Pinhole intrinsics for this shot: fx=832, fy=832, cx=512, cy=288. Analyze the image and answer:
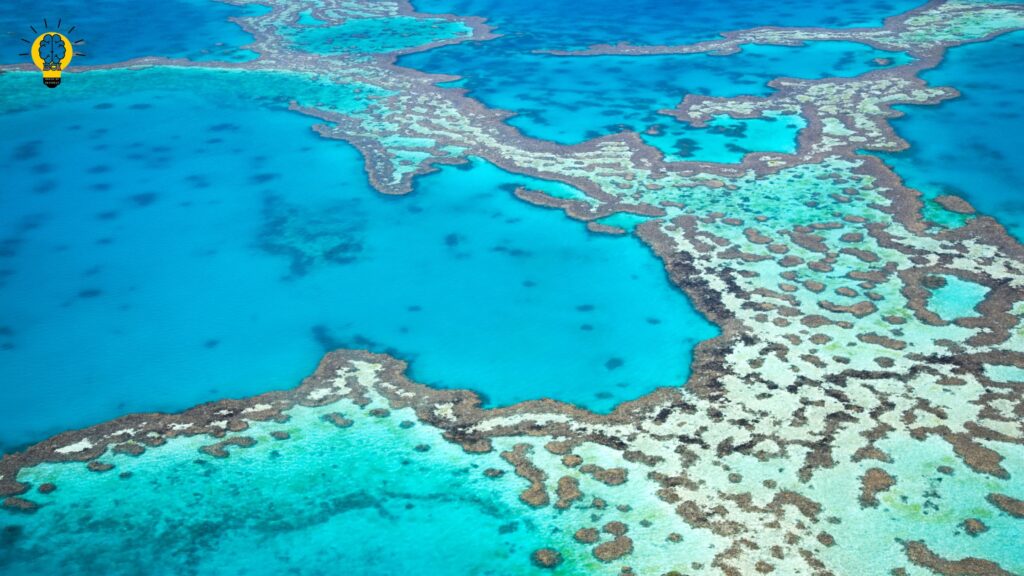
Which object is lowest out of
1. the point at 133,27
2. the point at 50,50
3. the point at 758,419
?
the point at 758,419

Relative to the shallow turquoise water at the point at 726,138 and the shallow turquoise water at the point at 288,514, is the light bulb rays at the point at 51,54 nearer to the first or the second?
the shallow turquoise water at the point at 288,514

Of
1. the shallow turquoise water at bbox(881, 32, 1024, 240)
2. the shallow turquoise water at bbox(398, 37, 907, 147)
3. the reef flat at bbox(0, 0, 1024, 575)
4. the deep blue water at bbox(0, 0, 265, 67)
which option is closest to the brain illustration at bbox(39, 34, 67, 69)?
the deep blue water at bbox(0, 0, 265, 67)

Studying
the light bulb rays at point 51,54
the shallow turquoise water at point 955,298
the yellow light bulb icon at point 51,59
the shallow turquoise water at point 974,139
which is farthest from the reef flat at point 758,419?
the light bulb rays at point 51,54

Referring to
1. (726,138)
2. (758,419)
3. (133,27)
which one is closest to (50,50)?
(133,27)

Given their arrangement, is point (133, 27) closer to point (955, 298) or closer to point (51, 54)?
point (51, 54)

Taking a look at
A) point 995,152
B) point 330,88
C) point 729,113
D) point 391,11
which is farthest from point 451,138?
point 391,11

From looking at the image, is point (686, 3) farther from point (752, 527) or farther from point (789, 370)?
point (752, 527)
